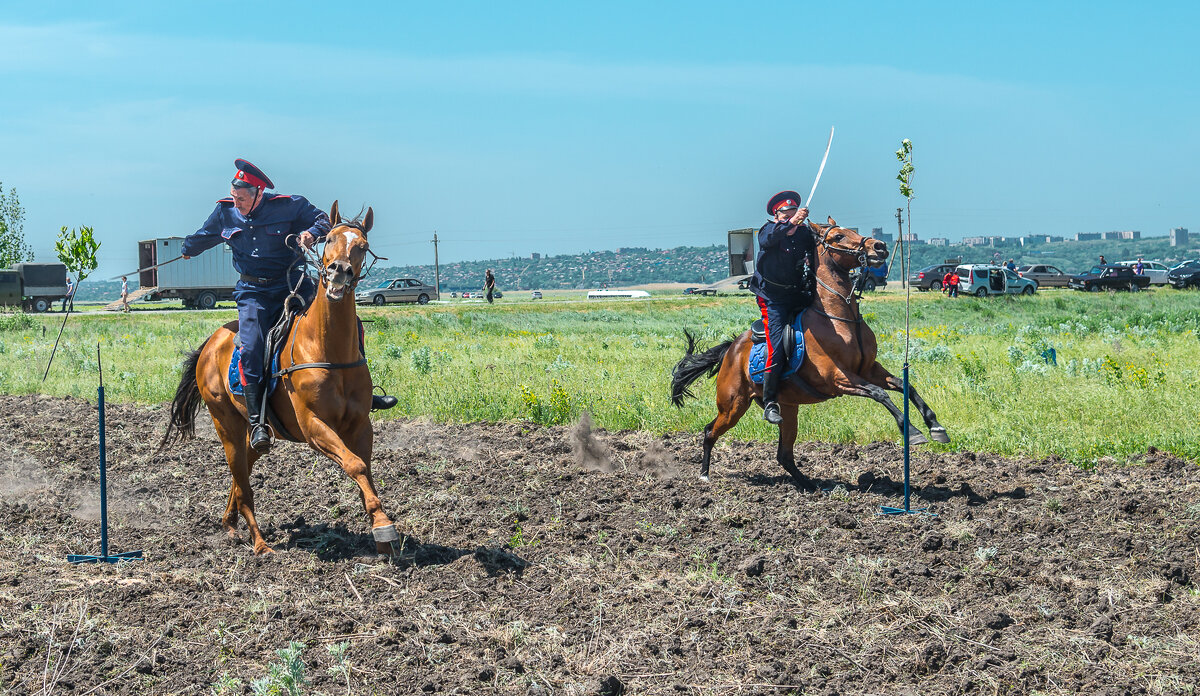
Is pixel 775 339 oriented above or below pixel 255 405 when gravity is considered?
above

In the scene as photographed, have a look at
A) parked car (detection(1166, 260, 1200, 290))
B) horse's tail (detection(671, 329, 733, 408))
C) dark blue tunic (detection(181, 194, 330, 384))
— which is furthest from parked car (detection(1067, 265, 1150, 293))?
dark blue tunic (detection(181, 194, 330, 384))

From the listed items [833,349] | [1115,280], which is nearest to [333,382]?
[833,349]

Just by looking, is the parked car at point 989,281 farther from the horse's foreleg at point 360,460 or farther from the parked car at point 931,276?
the horse's foreleg at point 360,460

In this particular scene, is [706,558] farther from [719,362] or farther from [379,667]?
[719,362]

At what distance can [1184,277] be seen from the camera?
56.4 m

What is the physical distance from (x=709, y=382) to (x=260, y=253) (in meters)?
10.5

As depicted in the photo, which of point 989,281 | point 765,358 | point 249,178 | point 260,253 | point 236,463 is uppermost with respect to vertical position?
point 249,178

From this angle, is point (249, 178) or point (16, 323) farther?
point (16, 323)

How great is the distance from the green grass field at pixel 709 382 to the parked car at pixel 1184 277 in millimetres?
23754

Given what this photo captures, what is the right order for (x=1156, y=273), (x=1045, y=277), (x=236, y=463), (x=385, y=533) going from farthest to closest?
(x=1045, y=277) → (x=1156, y=273) → (x=236, y=463) → (x=385, y=533)

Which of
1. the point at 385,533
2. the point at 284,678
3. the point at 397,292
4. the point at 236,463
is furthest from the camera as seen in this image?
the point at 397,292

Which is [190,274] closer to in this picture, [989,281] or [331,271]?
[989,281]

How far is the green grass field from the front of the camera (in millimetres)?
12406

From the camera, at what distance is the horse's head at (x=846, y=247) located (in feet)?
31.2
